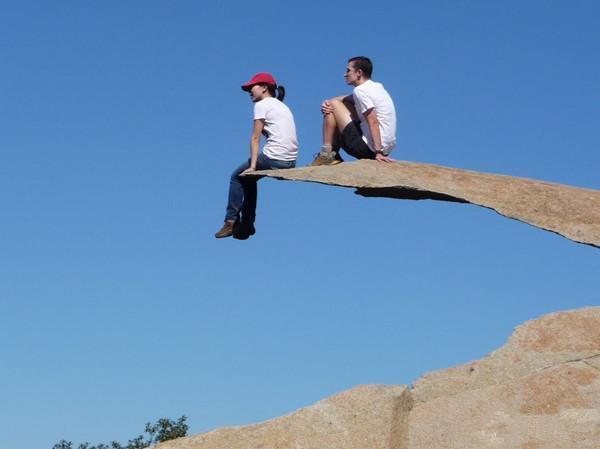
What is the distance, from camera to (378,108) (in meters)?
13.0

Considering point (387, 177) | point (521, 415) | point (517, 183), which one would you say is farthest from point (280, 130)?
point (521, 415)

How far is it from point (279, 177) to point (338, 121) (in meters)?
1.27

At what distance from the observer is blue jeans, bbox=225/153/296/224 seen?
13117mm

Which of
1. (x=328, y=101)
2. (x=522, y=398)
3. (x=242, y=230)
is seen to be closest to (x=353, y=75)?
(x=328, y=101)

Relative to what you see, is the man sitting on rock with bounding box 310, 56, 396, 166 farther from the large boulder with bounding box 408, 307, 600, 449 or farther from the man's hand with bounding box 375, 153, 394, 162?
the large boulder with bounding box 408, 307, 600, 449

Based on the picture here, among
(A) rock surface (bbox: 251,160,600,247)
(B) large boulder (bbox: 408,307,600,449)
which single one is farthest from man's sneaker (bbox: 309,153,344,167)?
(B) large boulder (bbox: 408,307,600,449)

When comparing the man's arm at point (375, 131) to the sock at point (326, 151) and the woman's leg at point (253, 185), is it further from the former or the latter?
the woman's leg at point (253, 185)

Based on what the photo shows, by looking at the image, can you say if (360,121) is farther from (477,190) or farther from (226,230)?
(226,230)

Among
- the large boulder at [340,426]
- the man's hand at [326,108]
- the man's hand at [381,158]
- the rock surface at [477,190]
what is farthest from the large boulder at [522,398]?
the man's hand at [326,108]

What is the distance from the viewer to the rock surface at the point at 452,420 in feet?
32.6

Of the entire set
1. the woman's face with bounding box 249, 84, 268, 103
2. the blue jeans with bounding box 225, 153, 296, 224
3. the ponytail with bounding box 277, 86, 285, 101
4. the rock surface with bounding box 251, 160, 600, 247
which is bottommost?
the rock surface with bounding box 251, 160, 600, 247

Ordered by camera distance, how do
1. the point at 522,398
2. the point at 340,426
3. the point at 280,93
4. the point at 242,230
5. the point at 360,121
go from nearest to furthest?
the point at 340,426, the point at 522,398, the point at 360,121, the point at 242,230, the point at 280,93

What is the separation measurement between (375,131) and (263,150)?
4.98 feet

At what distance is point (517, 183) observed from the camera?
505 inches
